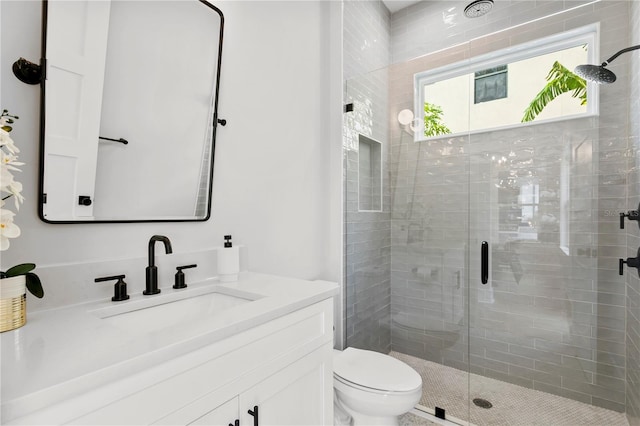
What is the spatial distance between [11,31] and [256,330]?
3.55 feet

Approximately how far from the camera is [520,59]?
6.80 ft

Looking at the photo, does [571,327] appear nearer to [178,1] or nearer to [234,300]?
[234,300]

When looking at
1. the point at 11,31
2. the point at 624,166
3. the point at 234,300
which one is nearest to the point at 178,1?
the point at 11,31

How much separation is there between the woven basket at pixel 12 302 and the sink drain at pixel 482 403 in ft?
7.13

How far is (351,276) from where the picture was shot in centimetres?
228

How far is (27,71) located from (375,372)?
1732 millimetres

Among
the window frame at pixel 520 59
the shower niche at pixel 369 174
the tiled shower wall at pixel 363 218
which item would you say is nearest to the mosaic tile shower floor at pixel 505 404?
the tiled shower wall at pixel 363 218

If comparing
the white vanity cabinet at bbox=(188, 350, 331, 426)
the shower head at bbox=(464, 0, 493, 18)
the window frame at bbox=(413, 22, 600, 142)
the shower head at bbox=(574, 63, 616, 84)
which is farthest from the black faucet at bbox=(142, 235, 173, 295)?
the shower head at bbox=(464, 0, 493, 18)

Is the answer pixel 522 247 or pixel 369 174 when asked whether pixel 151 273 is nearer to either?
pixel 369 174

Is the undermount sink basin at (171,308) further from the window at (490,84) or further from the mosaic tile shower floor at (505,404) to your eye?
the window at (490,84)

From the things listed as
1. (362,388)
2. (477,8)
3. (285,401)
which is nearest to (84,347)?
(285,401)

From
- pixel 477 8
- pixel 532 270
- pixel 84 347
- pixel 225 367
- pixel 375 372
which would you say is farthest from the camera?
pixel 477 8

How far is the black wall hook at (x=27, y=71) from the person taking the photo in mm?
897

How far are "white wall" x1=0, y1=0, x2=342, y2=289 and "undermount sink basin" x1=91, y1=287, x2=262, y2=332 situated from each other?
0.19m
